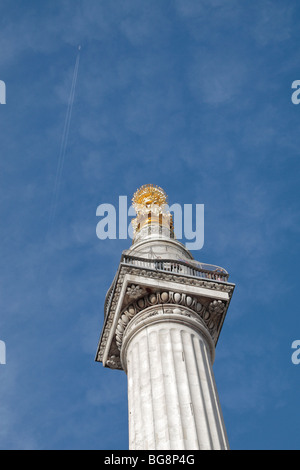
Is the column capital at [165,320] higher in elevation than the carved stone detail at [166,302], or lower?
lower

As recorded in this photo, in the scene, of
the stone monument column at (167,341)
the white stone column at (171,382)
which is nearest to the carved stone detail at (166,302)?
the stone monument column at (167,341)

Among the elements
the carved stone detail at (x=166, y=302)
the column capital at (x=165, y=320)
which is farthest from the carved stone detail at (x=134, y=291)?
the column capital at (x=165, y=320)

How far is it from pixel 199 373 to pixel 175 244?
386 inches

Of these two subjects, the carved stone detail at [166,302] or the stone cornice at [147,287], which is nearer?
the carved stone detail at [166,302]

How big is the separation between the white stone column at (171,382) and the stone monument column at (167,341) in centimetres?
4

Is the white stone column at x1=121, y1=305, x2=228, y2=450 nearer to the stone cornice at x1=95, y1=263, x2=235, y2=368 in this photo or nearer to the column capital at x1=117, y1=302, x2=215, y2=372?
the column capital at x1=117, y1=302, x2=215, y2=372

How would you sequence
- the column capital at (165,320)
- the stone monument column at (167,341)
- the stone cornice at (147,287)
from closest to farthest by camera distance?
the stone monument column at (167,341), the column capital at (165,320), the stone cornice at (147,287)

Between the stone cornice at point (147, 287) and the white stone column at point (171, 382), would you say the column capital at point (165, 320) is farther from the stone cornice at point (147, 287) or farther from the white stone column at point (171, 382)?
the stone cornice at point (147, 287)

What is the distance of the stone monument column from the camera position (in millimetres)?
26953

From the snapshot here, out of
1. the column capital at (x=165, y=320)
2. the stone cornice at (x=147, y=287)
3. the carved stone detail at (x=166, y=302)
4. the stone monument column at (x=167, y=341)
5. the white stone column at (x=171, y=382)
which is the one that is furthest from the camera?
the stone cornice at (x=147, y=287)

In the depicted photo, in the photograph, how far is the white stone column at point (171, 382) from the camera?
1046 inches

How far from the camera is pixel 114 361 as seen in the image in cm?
3422

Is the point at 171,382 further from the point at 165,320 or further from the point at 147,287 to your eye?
the point at 147,287

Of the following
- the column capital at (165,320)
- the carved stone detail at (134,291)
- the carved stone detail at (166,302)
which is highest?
the carved stone detail at (134,291)
